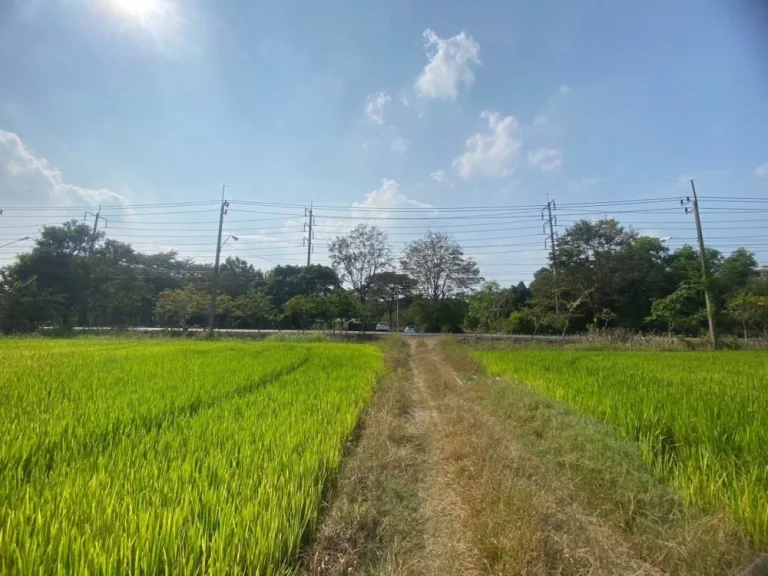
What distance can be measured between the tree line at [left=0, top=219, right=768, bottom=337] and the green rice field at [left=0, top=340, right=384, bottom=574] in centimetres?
2451

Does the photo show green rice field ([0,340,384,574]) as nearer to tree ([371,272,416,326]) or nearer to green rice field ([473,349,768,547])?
green rice field ([473,349,768,547])

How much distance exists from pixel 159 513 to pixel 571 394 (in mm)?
5816

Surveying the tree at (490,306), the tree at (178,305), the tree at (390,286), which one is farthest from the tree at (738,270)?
the tree at (178,305)

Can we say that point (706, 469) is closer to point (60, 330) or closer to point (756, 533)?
point (756, 533)

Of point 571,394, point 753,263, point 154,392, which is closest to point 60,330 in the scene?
point 154,392

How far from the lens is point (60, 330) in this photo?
90.7ft

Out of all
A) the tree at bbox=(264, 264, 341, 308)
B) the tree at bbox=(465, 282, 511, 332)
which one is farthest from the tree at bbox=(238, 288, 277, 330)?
the tree at bbox=(465, 282, 511, 332)

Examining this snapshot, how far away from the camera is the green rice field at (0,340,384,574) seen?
1.67 m

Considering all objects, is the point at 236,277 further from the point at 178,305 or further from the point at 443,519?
the point at 443,519

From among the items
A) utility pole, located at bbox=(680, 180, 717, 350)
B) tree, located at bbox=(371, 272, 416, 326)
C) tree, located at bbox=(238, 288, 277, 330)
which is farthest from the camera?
tree, located at bbox=(371, 272, 416, 326)

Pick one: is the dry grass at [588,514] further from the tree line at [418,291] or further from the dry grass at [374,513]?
the tree line at [418,291]

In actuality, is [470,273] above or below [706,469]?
above

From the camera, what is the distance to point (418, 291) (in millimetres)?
42469

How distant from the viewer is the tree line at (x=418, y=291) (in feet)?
86.3
